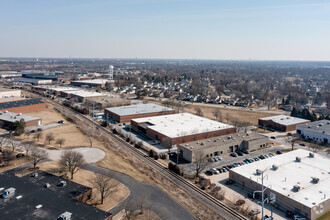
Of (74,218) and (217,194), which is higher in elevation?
(74,218)

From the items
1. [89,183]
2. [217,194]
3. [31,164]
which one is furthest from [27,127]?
[217,194]

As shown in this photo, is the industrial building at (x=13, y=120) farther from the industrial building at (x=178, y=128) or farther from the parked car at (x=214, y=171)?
the parked car at (x=214, y=171)

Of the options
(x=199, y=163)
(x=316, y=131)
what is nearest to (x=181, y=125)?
(x=199, y=163)

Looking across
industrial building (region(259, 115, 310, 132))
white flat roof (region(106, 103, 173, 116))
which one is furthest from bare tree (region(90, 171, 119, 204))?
industrial building (region(259, 115, 310, 132))

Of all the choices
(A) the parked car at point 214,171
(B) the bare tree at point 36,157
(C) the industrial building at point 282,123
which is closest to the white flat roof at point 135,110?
(C) the industrial building at point 282,123

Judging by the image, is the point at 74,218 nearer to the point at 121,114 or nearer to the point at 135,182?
the point at 135,182

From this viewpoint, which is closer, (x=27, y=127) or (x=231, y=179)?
(x=231, y=179)
